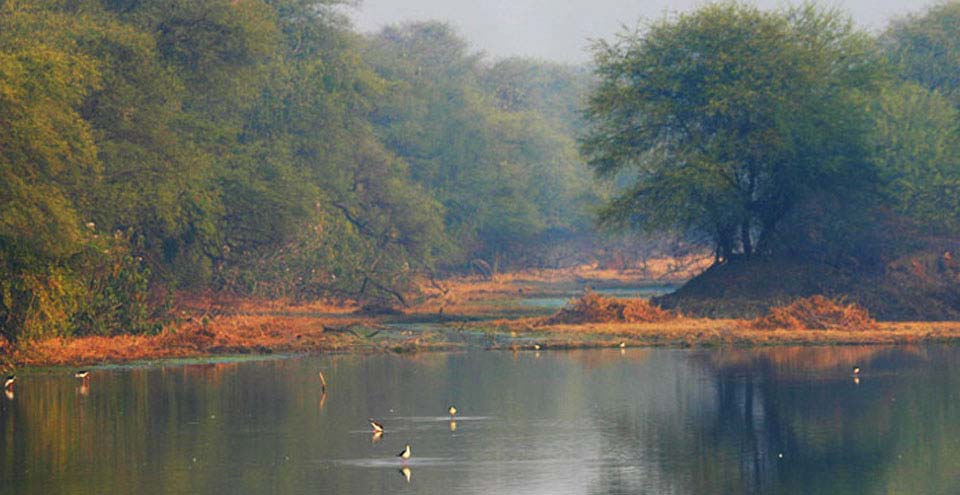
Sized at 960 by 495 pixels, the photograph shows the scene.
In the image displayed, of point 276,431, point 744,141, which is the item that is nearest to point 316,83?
A: point 744,141

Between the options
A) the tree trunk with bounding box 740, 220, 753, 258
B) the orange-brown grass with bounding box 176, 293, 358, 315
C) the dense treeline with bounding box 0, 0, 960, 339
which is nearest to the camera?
the dense treeline with bounding box 0, 0, 960, 339

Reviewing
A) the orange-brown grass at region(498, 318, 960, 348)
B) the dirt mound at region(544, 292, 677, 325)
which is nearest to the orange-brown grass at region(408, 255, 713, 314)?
the dirt mound at region(544, 292, 677, 325)

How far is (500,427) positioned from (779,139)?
1087 inches

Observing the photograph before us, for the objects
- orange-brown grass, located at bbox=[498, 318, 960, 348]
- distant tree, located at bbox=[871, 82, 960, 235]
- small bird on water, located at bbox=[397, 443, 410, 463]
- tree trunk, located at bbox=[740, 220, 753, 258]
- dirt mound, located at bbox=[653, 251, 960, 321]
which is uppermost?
distant tree, located at bbox=[871, 82, 960, 235]

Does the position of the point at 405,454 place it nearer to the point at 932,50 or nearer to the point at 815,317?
the point at 815,317

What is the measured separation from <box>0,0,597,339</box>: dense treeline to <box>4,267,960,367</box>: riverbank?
116cm

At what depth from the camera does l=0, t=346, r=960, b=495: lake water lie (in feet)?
61.8

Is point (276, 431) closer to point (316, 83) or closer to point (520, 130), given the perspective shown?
point (316, 83)

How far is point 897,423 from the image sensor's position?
79.0 ft

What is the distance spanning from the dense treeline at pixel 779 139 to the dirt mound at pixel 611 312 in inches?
216

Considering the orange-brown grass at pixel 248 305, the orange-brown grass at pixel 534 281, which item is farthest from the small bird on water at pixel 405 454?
the orange-brown grass at pixel 534 281

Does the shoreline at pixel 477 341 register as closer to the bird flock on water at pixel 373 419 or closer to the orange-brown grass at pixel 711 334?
the orange-brown grass at pixel 711 334

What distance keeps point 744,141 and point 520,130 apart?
45775 millimetres

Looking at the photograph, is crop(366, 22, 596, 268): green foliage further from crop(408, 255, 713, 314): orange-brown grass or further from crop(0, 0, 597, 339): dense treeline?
crop(408, 255, 713, 314): orange-brown grass
